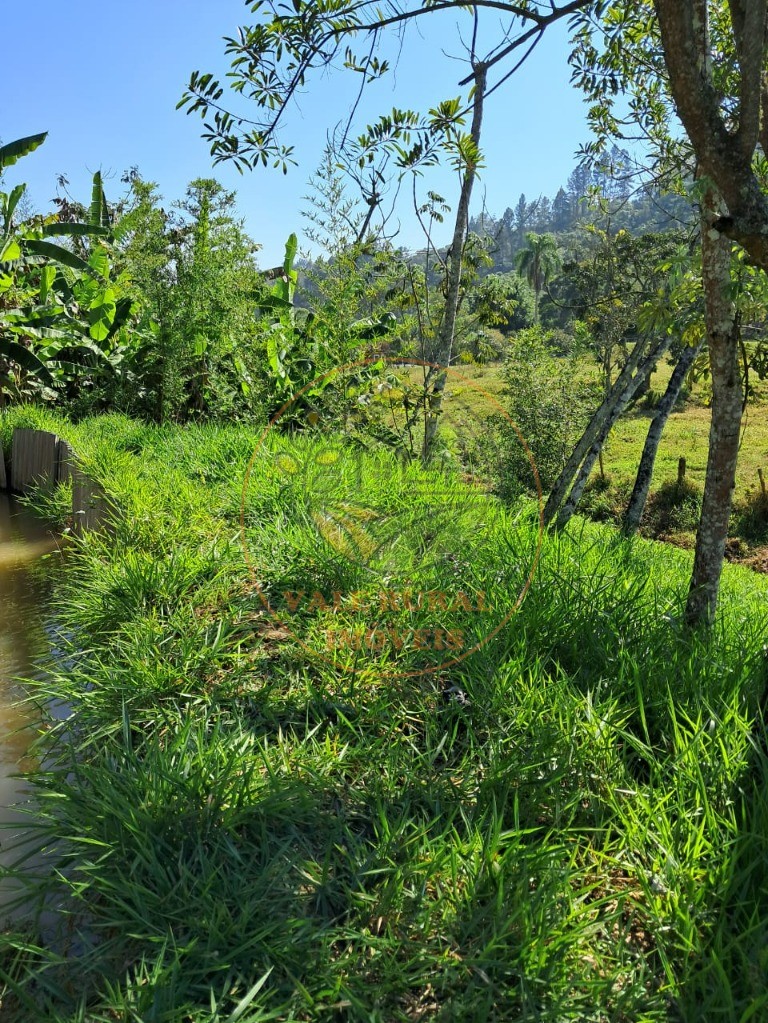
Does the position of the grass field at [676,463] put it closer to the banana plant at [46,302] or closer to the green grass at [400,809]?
the banana plant at [46,302]

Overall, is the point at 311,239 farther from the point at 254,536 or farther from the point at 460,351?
the point at 254,536

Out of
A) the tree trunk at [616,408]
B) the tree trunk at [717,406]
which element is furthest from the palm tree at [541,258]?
the tree trunk at [717,406]

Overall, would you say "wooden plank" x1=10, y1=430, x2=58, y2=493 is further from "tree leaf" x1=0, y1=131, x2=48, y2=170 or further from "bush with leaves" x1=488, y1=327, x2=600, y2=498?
"bush with leaves" x1=488, y1=327, x2=600, y2=498

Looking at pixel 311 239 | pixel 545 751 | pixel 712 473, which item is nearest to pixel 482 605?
pixel 545 751

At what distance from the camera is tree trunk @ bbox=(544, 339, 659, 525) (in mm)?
6312

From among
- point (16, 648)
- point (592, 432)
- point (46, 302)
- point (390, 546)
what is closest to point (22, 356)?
point (46, 302)

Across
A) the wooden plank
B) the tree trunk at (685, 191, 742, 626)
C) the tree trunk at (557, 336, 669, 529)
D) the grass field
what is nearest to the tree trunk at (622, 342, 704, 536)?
the tree trunk at (557, 336, 669, 529)

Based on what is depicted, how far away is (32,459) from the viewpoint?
7.79m

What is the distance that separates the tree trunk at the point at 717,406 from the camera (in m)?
2.68

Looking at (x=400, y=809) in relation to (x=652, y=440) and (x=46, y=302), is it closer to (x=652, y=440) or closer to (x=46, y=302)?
(x=652, y=440)

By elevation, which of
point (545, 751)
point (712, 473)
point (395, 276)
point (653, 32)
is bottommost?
point (545, 751)

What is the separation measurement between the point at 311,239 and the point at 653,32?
11.1ft

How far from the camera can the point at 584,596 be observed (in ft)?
10.3

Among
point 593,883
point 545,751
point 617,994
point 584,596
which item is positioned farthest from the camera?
point 584,596
